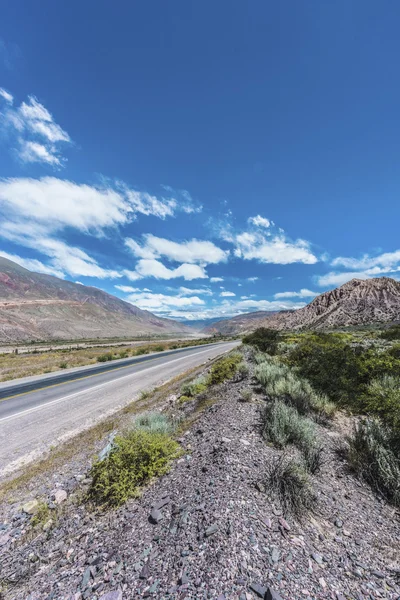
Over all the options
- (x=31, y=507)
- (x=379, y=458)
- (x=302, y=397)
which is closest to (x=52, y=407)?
(x=31, y=507)

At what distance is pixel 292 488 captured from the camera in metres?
3.32

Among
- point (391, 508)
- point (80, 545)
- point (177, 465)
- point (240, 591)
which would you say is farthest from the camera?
point (177, 465)

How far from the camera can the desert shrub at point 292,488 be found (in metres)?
3.14

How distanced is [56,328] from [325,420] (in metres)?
169

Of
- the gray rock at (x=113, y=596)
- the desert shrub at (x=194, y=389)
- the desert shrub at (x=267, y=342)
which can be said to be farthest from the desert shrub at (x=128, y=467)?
the desert shrub at (x=267, y=342)

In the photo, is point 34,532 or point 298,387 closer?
point 34,532

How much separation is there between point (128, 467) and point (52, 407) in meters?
8.45

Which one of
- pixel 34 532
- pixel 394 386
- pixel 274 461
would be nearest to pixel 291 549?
pixel 274 461

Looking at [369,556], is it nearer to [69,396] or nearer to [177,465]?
[177,465]

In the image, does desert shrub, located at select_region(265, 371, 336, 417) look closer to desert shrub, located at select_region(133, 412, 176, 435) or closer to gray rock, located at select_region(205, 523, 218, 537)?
desert shrub, located at select_region(133, 412, 176, 435)

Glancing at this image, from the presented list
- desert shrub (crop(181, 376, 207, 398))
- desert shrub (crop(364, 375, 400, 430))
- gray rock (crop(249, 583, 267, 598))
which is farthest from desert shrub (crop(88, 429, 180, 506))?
desert shrub (crop(181, 376, 207, 398))

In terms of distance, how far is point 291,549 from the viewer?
8.26 feet

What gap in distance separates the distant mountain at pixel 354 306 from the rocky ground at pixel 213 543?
77.0 metres

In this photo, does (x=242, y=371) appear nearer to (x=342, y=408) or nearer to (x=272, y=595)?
(x=342, y=408)
